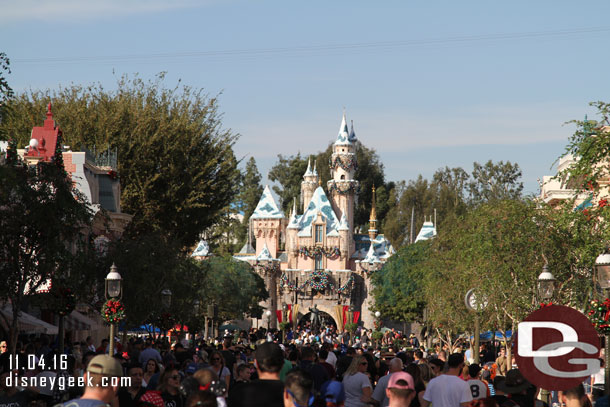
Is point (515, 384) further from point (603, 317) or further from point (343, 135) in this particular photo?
point (343, 135)

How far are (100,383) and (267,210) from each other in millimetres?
102103

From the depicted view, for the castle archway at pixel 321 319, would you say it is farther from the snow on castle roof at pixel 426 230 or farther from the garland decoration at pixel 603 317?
the garland decoration at pixel 603 317

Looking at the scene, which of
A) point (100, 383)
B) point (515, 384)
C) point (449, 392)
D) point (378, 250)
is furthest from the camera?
point (378, 250)

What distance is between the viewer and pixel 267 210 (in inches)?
4316

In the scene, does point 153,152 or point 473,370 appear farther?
point 153,152

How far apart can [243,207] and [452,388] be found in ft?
359

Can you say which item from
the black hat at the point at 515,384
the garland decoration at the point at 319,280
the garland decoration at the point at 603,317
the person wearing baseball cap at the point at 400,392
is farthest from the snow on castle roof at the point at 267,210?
the person wearing baseball cap at the point at 400,392

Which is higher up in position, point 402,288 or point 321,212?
point 321,212

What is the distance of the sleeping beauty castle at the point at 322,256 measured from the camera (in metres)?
105

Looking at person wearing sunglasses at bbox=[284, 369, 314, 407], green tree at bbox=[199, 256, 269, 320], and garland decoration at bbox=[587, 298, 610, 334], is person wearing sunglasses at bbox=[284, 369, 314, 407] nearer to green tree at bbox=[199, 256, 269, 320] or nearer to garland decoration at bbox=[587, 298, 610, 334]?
garland decoration at bbox=[587, 298, 610, 334]

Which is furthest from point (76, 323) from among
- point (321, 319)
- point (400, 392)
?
point (321, 319)

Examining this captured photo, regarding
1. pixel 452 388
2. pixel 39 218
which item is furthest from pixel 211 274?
pixel 452 388

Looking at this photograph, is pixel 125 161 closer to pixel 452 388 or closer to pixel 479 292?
pixel 479 292

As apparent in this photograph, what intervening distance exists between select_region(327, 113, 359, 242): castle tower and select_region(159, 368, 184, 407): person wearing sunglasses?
10073 cm
